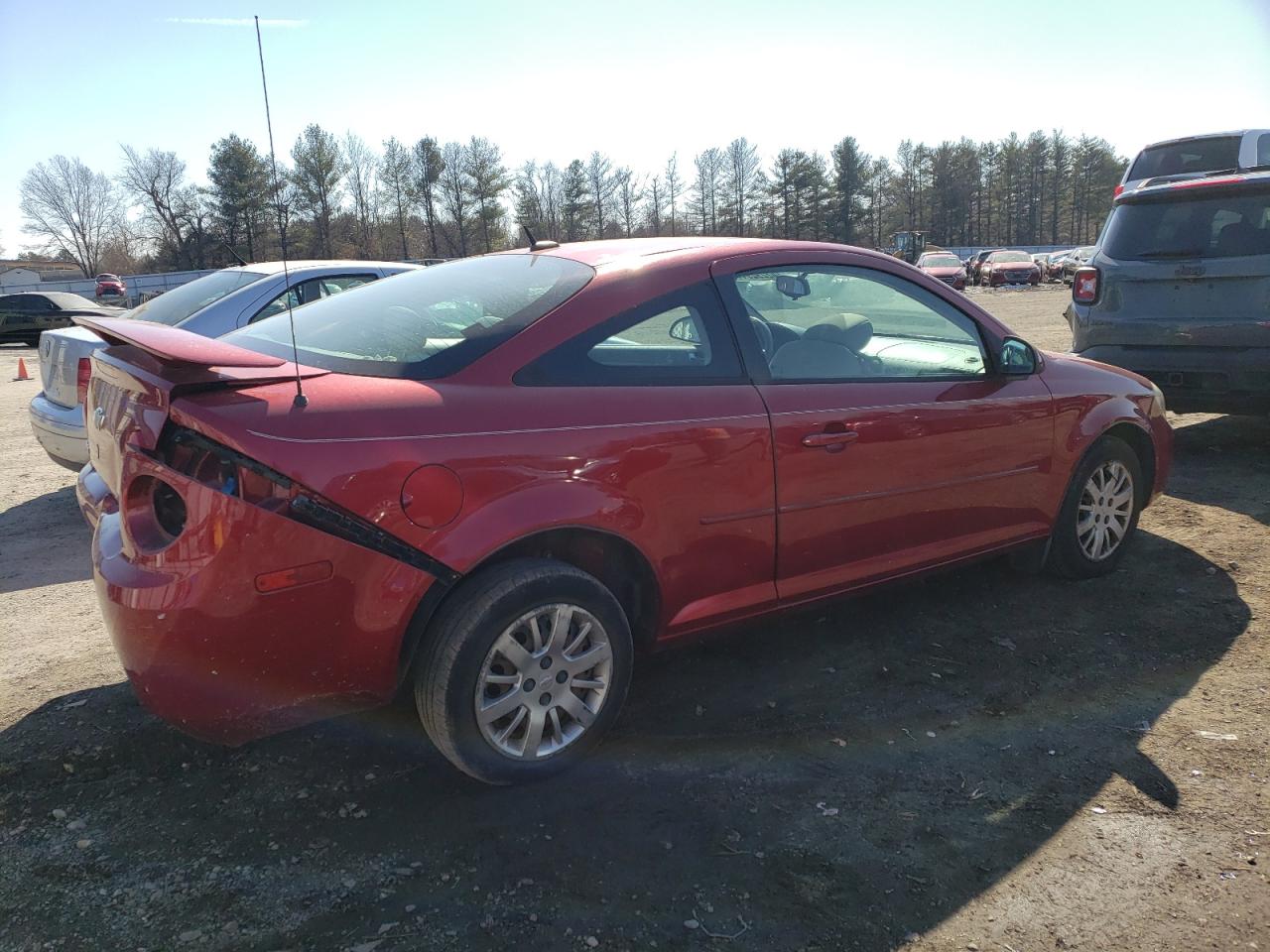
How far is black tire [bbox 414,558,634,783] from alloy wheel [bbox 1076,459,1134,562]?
9.04ft

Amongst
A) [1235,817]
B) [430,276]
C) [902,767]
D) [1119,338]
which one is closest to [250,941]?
[902,767]

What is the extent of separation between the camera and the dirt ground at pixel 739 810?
2262 millimetres

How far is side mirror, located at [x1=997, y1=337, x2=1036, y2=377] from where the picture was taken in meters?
3.95

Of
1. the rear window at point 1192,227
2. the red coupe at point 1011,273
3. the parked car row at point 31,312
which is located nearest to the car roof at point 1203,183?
the rear window at point 1192,227

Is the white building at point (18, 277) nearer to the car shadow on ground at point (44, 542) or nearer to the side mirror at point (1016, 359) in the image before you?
the car shadow on ground at point (44, 542)

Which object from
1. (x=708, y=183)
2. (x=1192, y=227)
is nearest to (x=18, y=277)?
(x=708, y=183)

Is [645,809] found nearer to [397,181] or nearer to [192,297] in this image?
[192,297]

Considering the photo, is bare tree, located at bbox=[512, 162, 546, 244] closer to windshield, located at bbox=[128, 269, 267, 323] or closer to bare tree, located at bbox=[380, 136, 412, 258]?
bare tree, located at bbox=[380, 136, 412, 258]

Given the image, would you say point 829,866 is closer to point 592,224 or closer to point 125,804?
point 125,804

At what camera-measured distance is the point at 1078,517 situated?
4352 mm

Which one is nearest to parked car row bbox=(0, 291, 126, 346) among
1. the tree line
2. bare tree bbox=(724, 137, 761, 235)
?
the tree line

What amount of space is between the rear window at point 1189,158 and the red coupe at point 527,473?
7.76 m

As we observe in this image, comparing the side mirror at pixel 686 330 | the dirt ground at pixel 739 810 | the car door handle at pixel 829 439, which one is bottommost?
the dirt ground at pixel 739 810

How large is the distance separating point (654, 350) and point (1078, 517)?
249 cm
